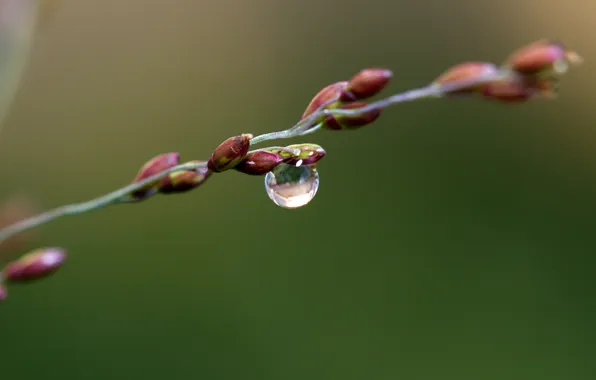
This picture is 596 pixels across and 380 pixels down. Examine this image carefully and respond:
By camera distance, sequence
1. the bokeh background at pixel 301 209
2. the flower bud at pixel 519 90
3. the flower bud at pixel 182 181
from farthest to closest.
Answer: the bokeh background at pixel 301 209, the flower bud at pixel 182 181, the flower bud at pixel 519 90

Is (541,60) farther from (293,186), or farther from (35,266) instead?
(35,266)

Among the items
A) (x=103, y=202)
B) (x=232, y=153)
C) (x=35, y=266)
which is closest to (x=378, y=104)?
(x=232, y=153)

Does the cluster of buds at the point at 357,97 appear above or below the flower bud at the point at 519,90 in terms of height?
above

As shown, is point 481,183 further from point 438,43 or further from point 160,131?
point 160,131

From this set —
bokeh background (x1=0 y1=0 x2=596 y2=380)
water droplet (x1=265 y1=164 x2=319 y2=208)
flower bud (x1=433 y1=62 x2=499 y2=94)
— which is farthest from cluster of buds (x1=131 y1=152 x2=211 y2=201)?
bokeh background (x1=0 y1=0 x2=596 y2=380)

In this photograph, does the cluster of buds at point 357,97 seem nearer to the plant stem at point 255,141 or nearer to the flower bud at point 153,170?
the plant stem at point 255,141

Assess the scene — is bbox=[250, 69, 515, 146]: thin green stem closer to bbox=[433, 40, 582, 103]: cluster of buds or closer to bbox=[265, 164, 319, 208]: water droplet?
bbox=[433, 40, 582, 103]: cluster of buds

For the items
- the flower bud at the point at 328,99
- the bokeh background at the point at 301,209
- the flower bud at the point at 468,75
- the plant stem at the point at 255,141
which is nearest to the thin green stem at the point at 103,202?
the plant stem at the point at 255,141
